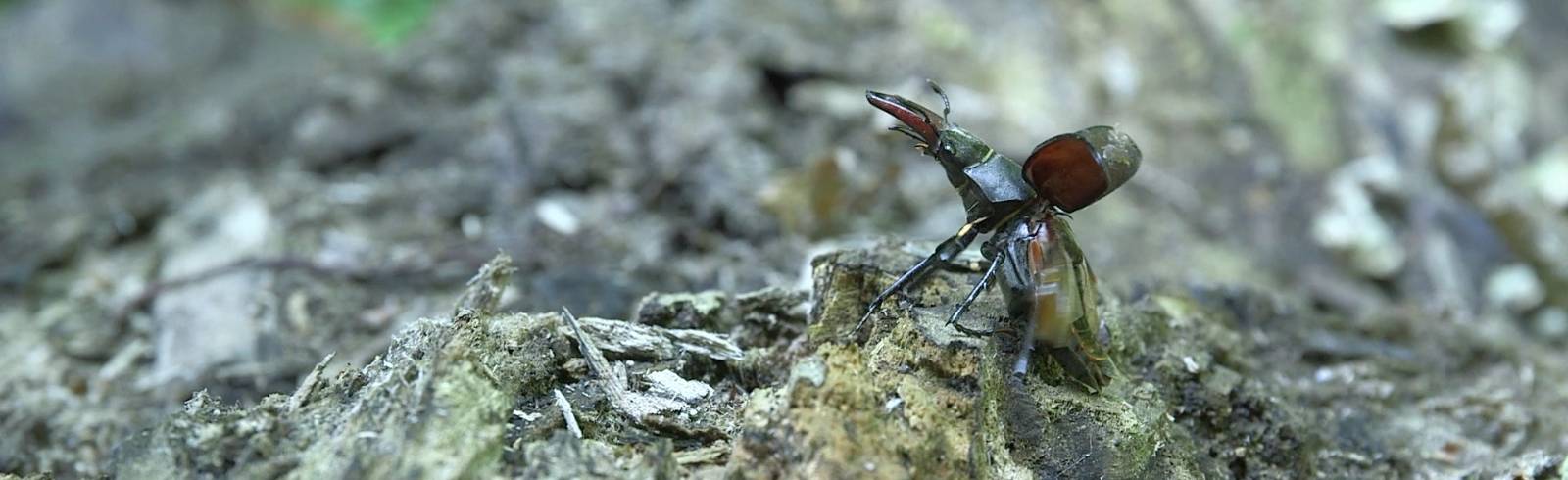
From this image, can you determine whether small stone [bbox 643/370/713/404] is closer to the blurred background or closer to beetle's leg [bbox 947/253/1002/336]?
beetle's leg [bbox 947/253/1002/336]

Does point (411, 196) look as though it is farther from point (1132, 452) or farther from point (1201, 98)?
point (1201, 98)

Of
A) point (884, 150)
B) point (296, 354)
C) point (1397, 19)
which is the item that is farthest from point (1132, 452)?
point (1397, 19)

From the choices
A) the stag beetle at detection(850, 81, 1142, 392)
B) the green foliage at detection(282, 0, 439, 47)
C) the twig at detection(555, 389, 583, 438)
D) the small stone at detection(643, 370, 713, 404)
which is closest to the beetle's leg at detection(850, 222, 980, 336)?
the stag beetle at detection(850, 81, 1142, 392)

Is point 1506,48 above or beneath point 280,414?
above

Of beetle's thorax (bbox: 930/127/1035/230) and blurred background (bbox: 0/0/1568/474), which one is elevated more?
blurred background (bbox: 0/0/1568/474)

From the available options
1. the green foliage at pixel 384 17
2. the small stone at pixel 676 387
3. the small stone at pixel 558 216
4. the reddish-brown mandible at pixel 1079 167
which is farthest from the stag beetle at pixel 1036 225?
the green foliage at pixel 384 17

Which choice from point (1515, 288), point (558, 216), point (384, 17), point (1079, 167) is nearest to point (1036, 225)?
point (1079, 167)

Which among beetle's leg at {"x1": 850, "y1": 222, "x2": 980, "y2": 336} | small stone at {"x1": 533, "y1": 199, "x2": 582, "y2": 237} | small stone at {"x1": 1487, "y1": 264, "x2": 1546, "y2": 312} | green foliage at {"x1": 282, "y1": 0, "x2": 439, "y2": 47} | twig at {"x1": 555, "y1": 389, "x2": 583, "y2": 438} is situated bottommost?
twig at {"x1": 555, "y1": 389, "x2": 583, "y2": 438}
